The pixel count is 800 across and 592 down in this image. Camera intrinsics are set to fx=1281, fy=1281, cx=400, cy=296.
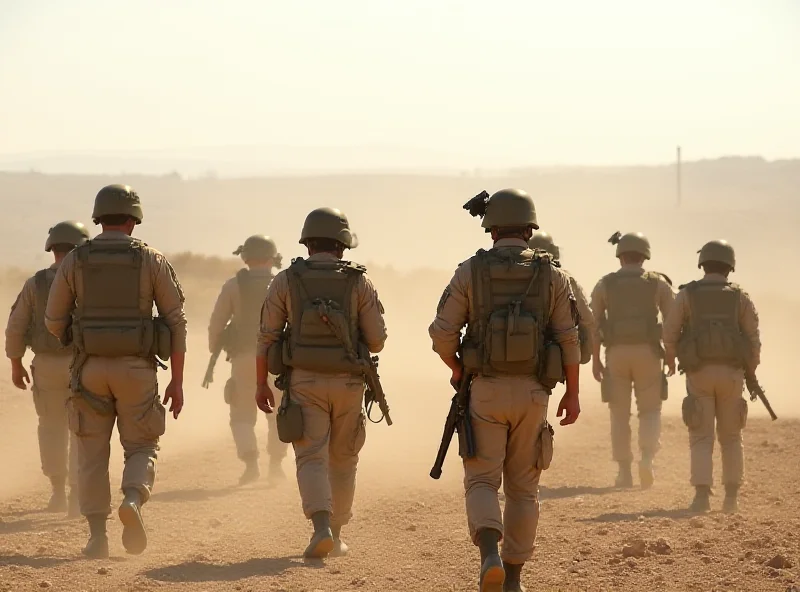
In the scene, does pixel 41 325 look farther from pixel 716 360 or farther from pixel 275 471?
pixel 716 360

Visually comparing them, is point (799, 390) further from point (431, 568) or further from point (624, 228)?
point (624, 228)

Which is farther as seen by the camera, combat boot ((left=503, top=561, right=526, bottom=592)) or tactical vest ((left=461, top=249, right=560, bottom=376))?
combat boot ((left=503, top=561, right=526, bottom=592))

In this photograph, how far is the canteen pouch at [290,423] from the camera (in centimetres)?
799

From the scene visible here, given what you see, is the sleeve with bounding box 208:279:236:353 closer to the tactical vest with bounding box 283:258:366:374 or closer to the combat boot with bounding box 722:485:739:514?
the tactical vest with bounding box 283:258:366:374

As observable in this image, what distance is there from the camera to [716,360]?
34.2ft

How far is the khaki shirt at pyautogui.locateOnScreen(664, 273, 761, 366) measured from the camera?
10.5 meters

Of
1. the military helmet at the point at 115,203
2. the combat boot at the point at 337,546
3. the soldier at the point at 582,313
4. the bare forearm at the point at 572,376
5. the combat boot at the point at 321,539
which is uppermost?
the military helmet at the point at 115,203

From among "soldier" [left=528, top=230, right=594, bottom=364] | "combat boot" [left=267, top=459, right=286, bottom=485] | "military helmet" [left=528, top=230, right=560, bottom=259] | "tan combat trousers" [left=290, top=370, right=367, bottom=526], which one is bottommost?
"combat boot" [left=267, top=459, right=286, bottom=485]

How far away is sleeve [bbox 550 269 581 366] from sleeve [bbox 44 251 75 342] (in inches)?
122

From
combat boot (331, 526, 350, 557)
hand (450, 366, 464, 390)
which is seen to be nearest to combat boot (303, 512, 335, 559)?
combat boot (331, 526, 350, 557)

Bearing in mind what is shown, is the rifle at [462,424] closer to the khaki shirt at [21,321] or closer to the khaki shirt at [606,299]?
the khaki shirt at [21,321]

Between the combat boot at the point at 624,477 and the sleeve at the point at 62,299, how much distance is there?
6279 millimetres

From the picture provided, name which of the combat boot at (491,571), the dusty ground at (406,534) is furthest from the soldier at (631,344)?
the combat boot at (491,571)

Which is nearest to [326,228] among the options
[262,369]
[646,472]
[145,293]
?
[262,369]
